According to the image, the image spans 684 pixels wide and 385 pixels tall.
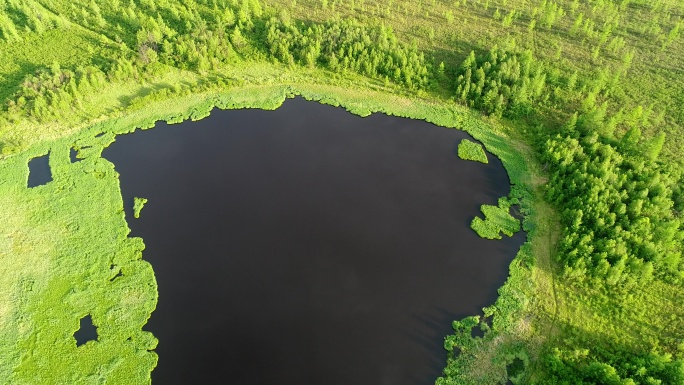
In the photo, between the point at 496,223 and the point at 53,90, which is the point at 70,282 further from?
the point at 496,223

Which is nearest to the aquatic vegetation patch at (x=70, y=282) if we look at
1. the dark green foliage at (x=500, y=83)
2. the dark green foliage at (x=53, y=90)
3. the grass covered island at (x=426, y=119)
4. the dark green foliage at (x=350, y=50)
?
the grass covered island at (x=426, y=119)

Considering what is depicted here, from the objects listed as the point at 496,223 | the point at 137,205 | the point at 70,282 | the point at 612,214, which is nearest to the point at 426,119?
the point at 496,223

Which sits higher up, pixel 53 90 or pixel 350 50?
pixel 350 50

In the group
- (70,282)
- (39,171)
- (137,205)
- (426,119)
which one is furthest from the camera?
(426,119)

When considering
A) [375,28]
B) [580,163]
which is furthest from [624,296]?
[375,28]

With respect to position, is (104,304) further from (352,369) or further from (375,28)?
(375,28)

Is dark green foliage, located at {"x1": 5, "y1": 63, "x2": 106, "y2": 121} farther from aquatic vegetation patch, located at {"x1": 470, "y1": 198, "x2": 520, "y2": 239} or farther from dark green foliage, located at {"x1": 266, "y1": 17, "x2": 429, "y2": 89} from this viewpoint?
aquatic vegetation patch, located at {"x1": 470, "y1": 198, "x2": 520, "y2": 239}

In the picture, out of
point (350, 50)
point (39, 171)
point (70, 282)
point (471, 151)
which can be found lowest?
point (70, 282)
